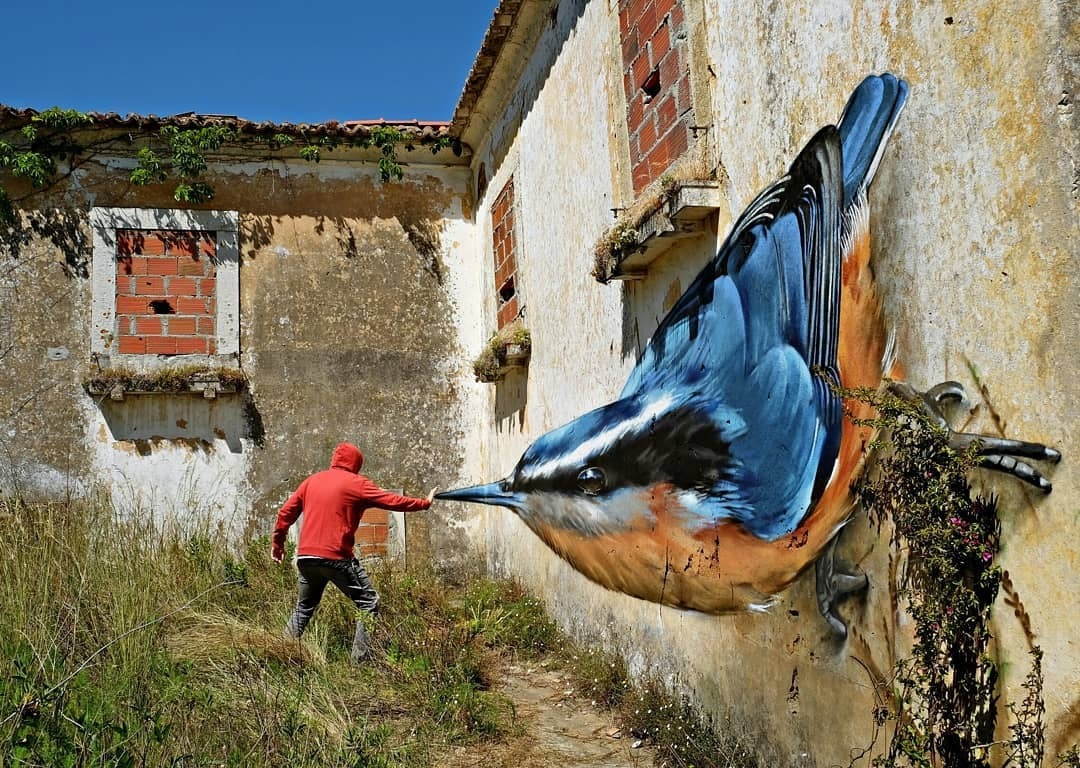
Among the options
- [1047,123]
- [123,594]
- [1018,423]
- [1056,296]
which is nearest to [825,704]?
[1018,423]

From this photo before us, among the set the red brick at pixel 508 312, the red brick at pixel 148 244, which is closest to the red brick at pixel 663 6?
the red brick at pixel 508 312

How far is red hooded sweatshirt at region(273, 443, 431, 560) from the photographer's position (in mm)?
6840

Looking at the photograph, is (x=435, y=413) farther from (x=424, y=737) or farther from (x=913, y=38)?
(x=913, y=38)

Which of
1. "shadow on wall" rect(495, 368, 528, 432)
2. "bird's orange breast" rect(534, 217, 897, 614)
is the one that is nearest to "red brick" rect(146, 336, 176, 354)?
"shadow on wall" rect(495, 368, 528, 432)

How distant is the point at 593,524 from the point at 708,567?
4.70ft

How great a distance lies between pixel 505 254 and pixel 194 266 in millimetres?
3265

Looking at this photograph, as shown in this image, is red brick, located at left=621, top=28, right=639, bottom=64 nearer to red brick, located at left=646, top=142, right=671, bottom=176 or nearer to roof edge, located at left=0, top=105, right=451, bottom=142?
red brick, located at left=646, top=142, right=671, bottom=176

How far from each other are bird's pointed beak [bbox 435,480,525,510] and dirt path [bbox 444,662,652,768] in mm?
2165

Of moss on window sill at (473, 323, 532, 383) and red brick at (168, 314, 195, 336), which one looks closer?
moss on window sill at (473, 323, 532, 383)

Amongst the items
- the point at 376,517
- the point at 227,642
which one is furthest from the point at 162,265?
the point at 227,642

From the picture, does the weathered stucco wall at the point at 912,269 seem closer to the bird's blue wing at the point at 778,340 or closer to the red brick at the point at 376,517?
the bird's blue wing at the point at 778,340

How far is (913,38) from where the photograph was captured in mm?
3475

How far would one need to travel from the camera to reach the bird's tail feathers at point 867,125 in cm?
361

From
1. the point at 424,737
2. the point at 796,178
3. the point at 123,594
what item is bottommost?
the point at 424,737
